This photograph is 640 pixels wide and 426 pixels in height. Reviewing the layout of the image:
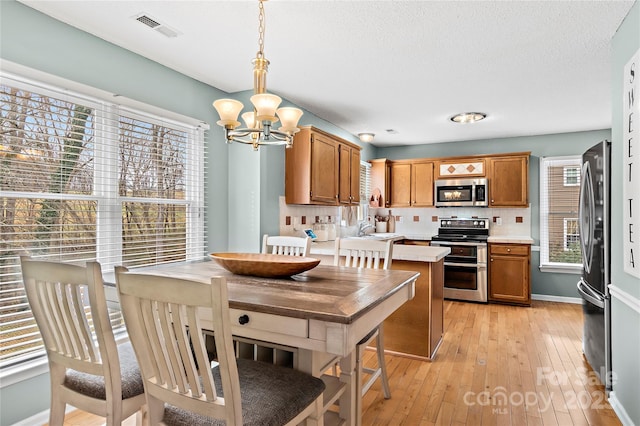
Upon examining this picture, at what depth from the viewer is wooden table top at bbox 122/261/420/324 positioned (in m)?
1.36

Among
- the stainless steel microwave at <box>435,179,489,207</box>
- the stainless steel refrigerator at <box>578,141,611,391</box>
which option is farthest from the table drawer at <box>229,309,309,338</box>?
the stainless steel microwave at <box>435,179,489,207</box>

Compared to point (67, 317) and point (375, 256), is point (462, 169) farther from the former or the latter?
point (67, 317)

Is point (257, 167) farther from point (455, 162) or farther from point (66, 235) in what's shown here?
point (455, 162)

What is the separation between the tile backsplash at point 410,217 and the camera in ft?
13.5

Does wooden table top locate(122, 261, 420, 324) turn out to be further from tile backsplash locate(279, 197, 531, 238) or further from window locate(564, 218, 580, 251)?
window locate(564, 218, 580, 251)

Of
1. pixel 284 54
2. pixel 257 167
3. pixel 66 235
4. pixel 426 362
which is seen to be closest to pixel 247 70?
pixel 284 54

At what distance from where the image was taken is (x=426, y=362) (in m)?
3.10

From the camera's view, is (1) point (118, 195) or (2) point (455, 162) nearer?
(1) point (118, 195)

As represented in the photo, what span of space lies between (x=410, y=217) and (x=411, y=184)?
0.63 m

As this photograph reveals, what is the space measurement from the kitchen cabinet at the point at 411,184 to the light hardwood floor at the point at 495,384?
236 centimetres

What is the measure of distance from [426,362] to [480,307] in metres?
2.15

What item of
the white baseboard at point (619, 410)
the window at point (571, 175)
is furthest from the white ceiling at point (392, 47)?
the white baseboard at point (619, 410)

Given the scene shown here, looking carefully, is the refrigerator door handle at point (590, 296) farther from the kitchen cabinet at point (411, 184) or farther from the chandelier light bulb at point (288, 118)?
the kitchen cabinet at point (411, 184)

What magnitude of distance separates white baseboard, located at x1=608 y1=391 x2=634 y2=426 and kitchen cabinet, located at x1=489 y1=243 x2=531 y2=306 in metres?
2.57
